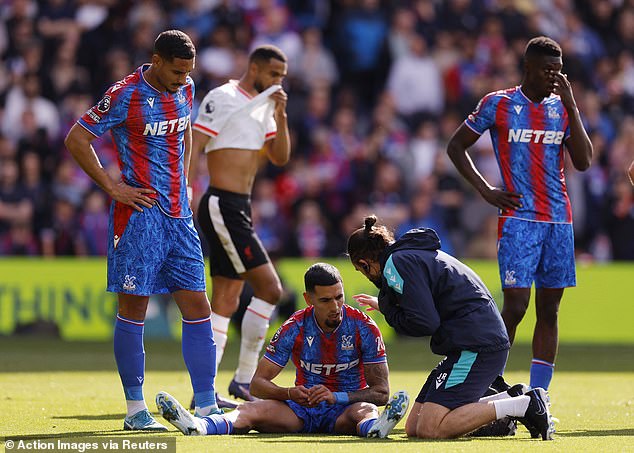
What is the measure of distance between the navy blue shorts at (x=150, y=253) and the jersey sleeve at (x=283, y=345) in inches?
24.2

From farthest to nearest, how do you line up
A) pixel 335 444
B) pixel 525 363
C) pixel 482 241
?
pixel 482 241
pixel 525 363
pixel 335 444

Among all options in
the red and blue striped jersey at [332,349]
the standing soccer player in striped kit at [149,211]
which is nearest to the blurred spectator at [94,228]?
the standing soccer player in striped kit at [149,211]

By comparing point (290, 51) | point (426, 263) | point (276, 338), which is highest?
point (290, 51)

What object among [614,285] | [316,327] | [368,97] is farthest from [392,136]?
[316,327]

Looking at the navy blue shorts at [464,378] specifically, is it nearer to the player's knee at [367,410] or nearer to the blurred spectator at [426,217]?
the player's knee at [367,410]

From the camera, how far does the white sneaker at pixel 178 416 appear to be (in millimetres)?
7438

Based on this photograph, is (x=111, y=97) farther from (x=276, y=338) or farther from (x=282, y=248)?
(x=282, y=248)

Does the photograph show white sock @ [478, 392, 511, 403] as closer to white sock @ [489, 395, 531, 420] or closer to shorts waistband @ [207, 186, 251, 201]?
white sock @ [489, 395, 531, 420]

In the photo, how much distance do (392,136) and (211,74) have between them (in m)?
2.99

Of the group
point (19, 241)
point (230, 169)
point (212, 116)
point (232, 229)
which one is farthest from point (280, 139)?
point (19, 241)

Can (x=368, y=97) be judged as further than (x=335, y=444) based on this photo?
Yes

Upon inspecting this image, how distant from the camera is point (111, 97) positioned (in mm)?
8070

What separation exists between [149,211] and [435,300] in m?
1.96

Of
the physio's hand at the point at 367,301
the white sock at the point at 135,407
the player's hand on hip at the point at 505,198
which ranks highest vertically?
the player's hand on hip at the point at 505,198
